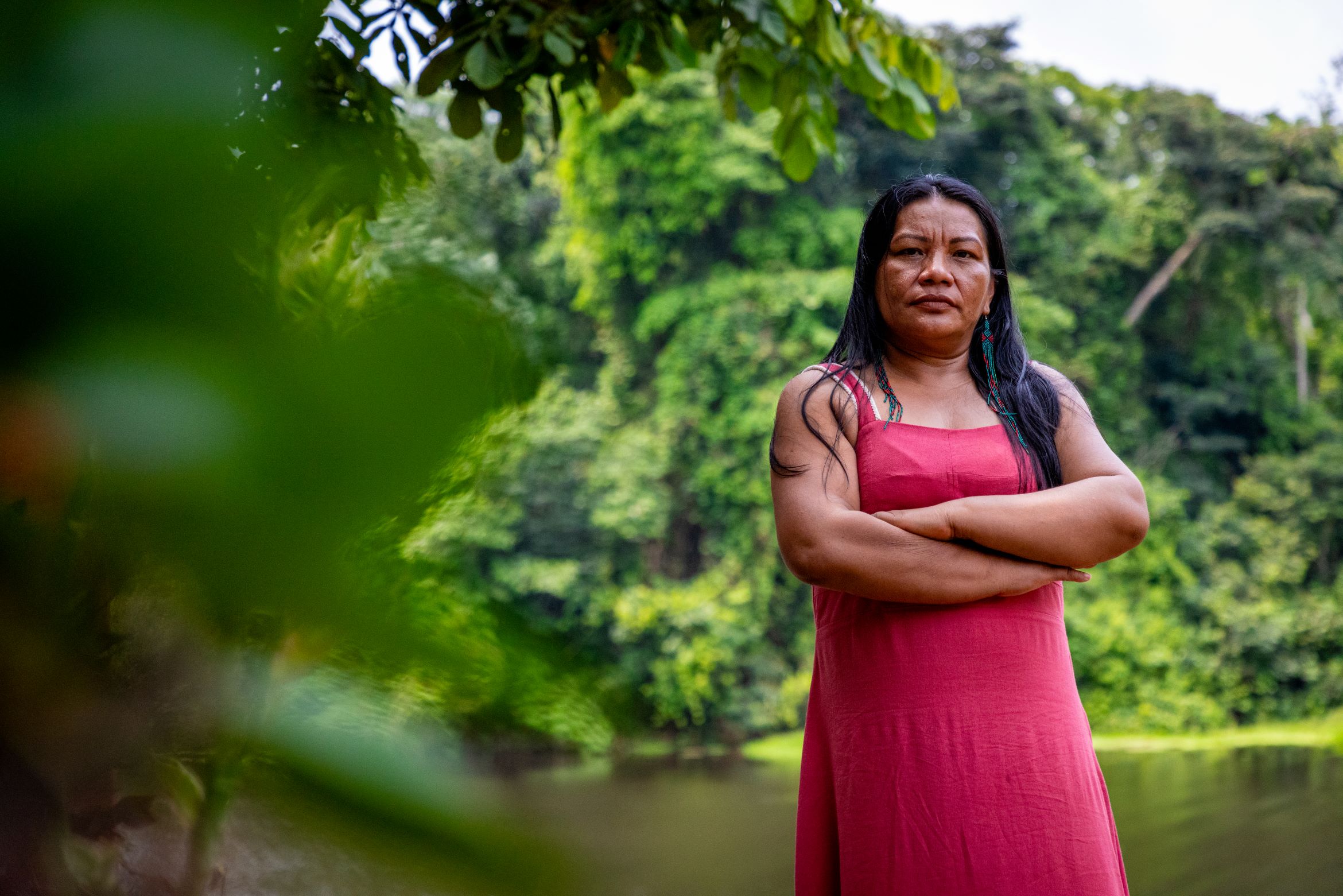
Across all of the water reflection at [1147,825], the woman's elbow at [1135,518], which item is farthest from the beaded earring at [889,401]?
the water reflection at [1147,825]

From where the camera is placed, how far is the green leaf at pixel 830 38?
148 centimetres

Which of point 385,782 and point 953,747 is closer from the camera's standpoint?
→ point 385,782

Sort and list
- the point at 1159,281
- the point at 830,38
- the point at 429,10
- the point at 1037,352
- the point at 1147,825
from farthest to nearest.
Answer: the point at 1159,281 < the point at 1037,352 < the point at 1147,825 < the point at 830,38 < the point at 429,10

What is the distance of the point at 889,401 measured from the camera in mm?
1276

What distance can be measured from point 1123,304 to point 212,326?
11.7 metres

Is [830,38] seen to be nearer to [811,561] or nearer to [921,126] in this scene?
[921,126]

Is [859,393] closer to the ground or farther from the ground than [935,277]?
closer to the ground

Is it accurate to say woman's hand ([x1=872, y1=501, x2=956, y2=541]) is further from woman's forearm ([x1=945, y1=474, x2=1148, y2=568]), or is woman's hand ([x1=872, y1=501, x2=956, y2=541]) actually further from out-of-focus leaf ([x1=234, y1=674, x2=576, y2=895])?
out-of-focus leaf ([x1=234, y1=674, x2=576, y2=895])

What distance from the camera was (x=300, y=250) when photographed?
203 mm

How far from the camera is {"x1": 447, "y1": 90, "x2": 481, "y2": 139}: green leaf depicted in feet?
4.18

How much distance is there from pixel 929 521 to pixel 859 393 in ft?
0.68

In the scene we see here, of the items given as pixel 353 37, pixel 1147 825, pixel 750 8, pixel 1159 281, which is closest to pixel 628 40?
pixel 750 8

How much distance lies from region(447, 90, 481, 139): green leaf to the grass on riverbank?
7.89 meters

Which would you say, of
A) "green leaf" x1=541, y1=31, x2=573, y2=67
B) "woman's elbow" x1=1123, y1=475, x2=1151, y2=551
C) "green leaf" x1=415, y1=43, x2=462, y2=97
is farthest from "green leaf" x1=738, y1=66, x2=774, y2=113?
"woman's elbow" x1=1123, y1=475, x2=1151, y2=551
